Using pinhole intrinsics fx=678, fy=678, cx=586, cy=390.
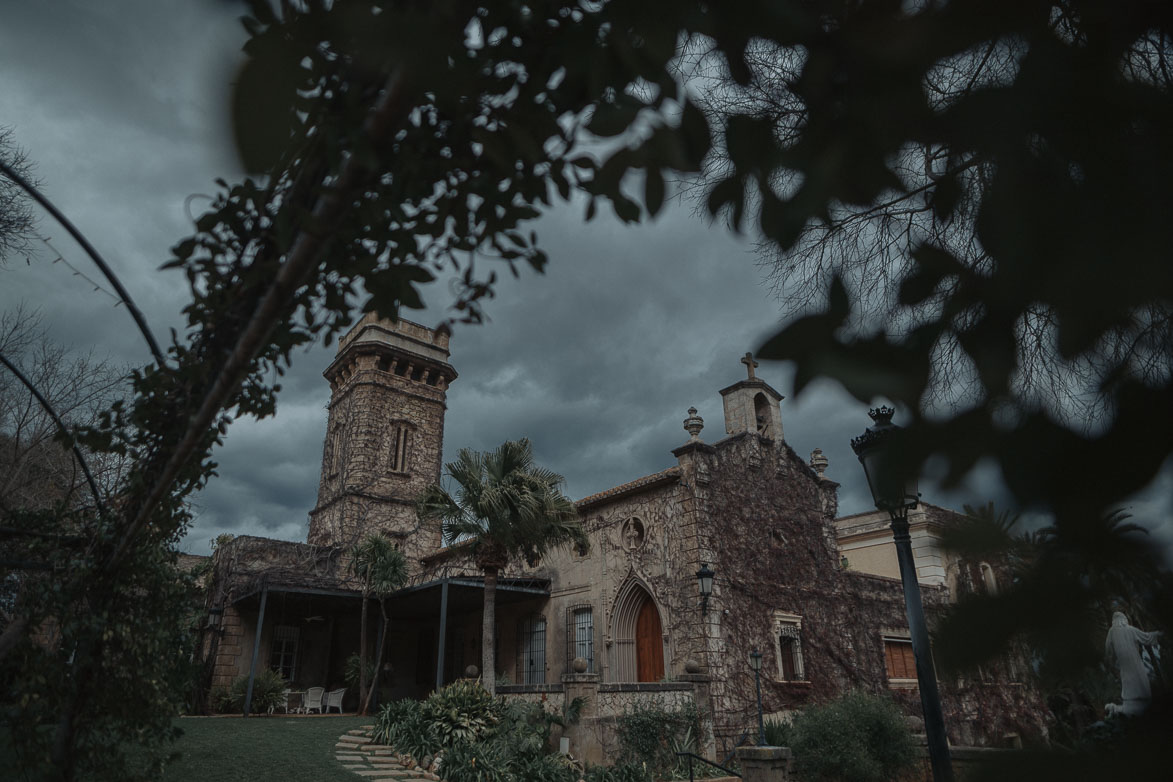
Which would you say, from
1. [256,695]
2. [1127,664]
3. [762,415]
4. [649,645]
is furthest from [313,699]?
[1127,664]

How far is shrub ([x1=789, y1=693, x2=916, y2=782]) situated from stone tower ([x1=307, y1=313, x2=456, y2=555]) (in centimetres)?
1339

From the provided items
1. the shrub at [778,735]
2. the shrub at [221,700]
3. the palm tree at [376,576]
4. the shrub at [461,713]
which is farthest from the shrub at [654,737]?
the shrub at [221,700]

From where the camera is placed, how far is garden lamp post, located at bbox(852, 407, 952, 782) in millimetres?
676

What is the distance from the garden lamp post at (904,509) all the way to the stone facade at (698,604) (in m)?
6.53

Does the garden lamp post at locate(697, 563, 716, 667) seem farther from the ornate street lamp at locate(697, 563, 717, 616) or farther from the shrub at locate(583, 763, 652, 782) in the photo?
the shrub at locate(583, 763, 652, 782)

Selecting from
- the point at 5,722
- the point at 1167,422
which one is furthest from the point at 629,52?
the point at 5,722

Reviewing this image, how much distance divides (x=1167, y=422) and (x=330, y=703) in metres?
19.1

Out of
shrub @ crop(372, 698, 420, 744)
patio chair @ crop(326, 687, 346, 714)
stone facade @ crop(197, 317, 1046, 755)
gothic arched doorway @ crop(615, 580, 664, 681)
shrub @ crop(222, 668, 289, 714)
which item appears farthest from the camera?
patio chair @ crop(326, 687, 346, 714)

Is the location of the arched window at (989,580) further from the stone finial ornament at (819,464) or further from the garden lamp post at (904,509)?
the stone finial ornament at (819,464)

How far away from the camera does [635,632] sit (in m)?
14.0

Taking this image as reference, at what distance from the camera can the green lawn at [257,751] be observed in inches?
328

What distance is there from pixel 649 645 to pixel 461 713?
4208 mm

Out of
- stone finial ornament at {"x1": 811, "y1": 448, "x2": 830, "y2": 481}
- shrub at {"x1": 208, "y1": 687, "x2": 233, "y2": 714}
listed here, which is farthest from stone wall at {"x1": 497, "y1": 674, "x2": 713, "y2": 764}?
shrub at {"x1": 208, "y1": 687, "x2": 233, "y2": 714}

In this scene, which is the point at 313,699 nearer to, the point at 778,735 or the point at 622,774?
the point at 622,774
